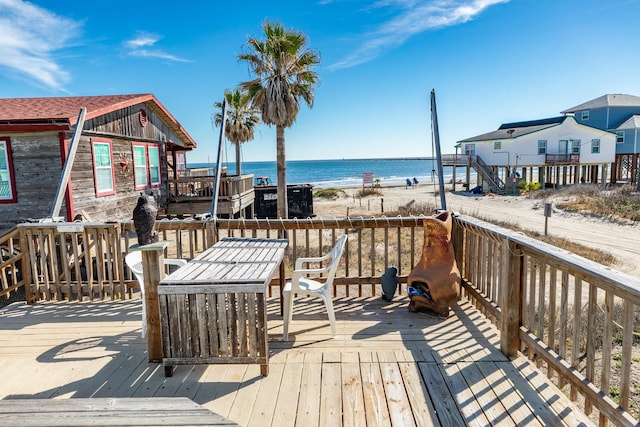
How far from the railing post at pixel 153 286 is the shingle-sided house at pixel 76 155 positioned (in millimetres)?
5912

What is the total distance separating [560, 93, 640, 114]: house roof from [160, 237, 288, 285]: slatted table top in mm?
41381

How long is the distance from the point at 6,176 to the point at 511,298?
33.3 feet

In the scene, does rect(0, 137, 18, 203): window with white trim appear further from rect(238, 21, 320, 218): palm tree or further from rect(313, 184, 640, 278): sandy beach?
rect(313, 184, 640, 278): sandy beach

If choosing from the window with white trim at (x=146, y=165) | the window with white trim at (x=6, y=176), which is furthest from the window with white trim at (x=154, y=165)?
the window with white trim at (x=6, y=176)

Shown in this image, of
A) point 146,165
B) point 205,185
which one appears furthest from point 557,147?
point 146,165

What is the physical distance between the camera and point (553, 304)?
267 cm

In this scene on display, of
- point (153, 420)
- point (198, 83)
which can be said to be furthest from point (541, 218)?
point (198, 83)

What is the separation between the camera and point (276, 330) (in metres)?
3.74

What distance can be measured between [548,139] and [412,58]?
14.2m

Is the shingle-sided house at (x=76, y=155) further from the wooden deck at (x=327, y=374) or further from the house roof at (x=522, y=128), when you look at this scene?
the house roof at (x=522, y=128)

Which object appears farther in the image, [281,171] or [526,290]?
[281,171]

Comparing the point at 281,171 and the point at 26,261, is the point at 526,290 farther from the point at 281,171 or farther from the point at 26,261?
the point at 281,171

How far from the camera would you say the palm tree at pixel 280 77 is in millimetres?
12164

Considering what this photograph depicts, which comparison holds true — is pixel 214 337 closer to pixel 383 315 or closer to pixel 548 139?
pixel 383 315
